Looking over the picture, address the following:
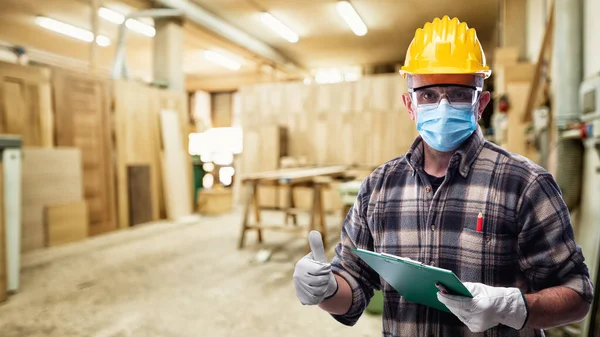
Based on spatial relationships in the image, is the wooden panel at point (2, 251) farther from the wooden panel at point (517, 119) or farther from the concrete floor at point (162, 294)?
the wooden panel at point (517, 119)

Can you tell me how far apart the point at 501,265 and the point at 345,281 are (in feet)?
1.32

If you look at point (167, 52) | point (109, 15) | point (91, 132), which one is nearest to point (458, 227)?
point (91, 132)

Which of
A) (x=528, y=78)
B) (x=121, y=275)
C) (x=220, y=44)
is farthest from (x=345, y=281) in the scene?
(x=220, y=44)

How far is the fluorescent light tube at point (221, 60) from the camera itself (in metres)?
9.92

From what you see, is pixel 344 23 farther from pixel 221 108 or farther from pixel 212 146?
pixel 221 108

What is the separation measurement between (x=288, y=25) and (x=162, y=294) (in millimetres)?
6261

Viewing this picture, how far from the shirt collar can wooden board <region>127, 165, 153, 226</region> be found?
516cm

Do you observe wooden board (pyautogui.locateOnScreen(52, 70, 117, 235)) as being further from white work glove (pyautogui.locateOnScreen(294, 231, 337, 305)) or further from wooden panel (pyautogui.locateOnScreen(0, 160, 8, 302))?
white work glove (pyautogui.locateOnScreen(294, 231, 337, 305))

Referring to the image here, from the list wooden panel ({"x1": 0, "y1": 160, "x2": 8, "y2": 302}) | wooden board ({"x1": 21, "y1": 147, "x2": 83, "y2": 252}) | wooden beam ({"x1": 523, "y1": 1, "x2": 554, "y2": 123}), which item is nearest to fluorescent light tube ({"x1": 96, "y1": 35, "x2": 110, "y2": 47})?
wooden board ({"x1": 21, "y1": 147, "x2": 83, "y2": 252})

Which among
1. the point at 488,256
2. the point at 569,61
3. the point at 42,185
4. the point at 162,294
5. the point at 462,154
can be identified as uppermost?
the point at 569,61

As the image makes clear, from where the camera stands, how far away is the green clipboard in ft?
2.61

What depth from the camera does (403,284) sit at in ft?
3.11

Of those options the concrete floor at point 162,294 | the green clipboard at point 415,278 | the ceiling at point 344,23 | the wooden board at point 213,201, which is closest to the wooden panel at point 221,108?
the ceiling at point 344,23

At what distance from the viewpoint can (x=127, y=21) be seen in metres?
6.72
